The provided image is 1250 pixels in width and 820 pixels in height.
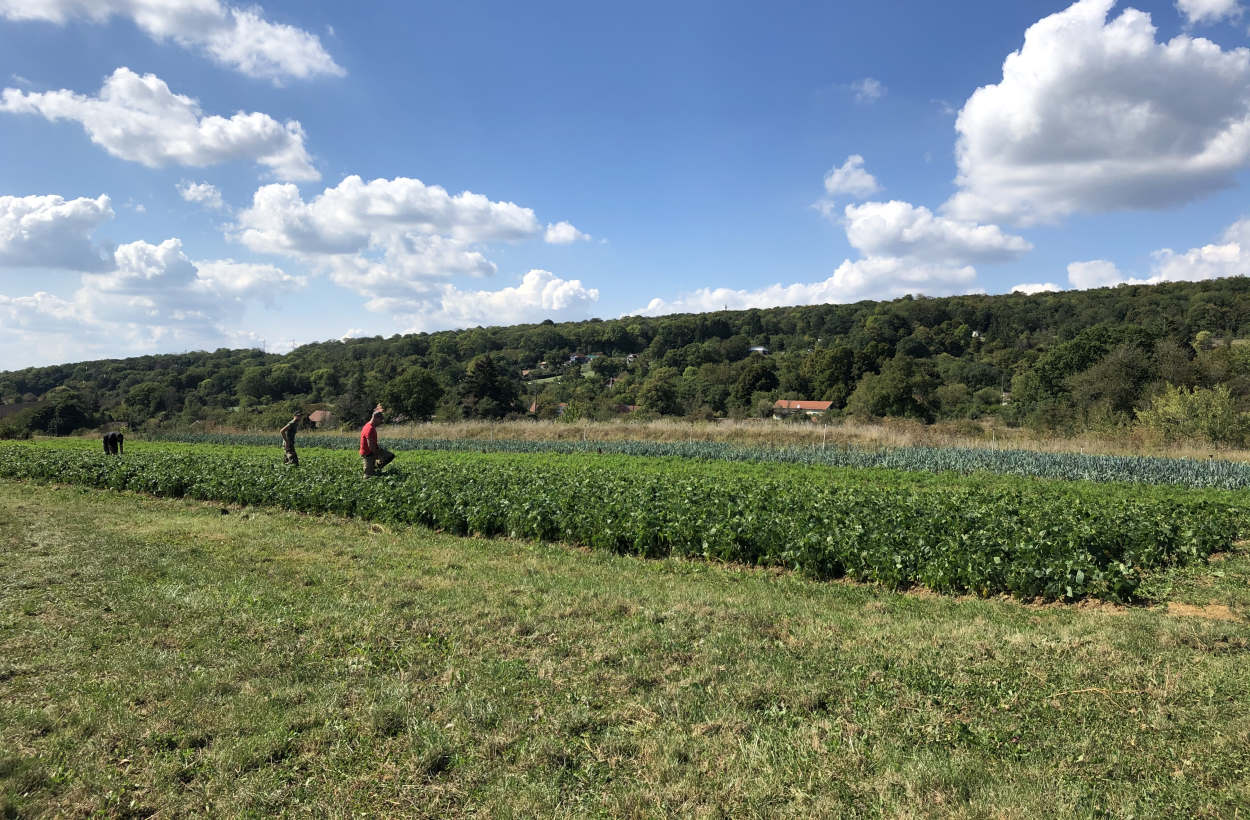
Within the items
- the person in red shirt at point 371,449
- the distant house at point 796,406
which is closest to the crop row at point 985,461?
the person in red shirt at point 371,449

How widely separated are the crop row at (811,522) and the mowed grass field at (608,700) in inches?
18.9

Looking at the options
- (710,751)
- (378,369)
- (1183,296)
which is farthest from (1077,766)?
(1183,296)

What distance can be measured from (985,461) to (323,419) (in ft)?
191

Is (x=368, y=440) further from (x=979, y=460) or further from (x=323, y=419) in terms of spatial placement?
(x=323, y=419)

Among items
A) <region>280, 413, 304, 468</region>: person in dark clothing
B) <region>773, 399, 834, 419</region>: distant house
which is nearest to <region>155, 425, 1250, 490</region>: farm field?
<region>280, 413, 304, 468</region>: person in dark clothing

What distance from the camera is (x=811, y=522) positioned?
868 centimetres

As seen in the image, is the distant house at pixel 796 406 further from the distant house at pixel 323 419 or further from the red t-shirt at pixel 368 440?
the red t-shirt at pixel 368 440

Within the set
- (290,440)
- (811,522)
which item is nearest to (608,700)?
(811,522)

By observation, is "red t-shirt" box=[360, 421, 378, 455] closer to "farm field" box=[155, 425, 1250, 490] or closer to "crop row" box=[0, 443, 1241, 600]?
"crop row" box=[0, 443, 1241, 600]

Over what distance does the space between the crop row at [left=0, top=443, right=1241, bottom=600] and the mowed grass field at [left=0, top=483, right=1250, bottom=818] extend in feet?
1.57

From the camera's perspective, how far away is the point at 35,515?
1327 cm

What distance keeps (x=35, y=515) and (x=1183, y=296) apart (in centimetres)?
10872

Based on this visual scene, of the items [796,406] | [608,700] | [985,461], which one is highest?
[608,700]

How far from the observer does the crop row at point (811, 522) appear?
7.33m
